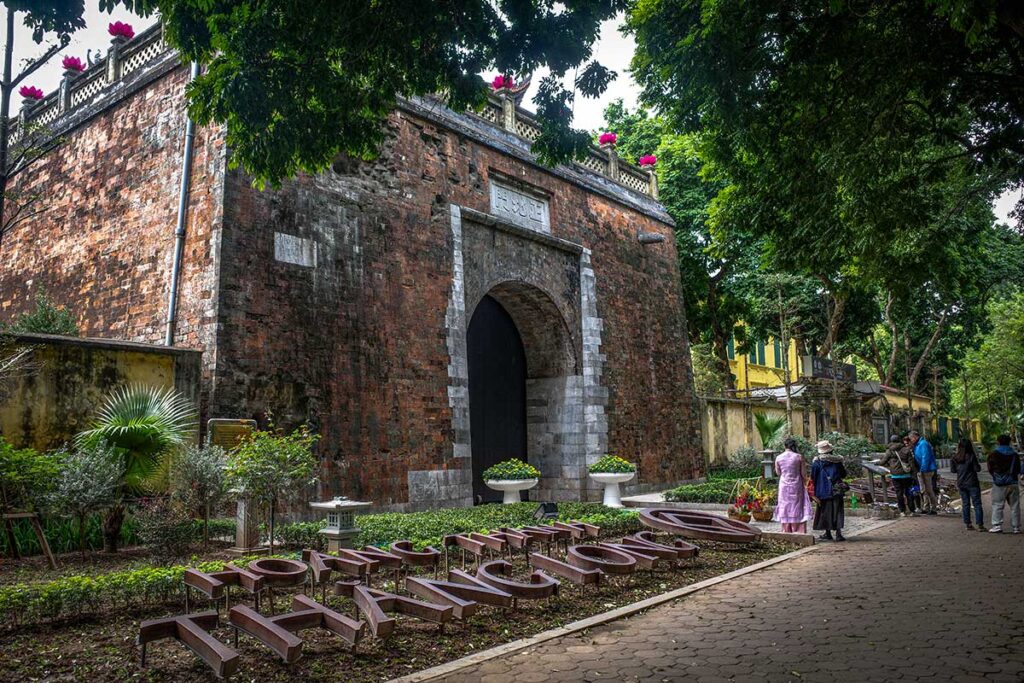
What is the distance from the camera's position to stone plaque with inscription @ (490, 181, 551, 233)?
1523 centimetres

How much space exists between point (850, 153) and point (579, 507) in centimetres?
647

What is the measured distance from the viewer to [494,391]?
16156 mm

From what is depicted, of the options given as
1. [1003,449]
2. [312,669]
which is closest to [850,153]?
[1003,449]

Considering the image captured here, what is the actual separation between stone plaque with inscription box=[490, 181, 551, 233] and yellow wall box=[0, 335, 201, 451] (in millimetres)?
7263

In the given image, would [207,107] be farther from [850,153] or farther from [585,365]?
[585,365]

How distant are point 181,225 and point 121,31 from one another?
4758 mm

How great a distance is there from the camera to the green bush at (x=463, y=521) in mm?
8375

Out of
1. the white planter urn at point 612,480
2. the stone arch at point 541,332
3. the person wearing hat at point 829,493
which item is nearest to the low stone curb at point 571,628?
the person wearing hat at point 829,493

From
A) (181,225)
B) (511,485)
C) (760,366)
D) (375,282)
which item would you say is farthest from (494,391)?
(760,366)

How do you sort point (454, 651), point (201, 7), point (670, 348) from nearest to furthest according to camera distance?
point (454, 651) → point (201, 7) → point (670, 348)

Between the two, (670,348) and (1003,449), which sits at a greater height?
(670,348)

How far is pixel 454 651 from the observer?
16.1 ft

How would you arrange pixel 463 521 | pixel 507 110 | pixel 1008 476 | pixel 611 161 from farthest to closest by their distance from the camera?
pixel 611 161, pixel 507 110, pixel 1008 476, pixel 463 521

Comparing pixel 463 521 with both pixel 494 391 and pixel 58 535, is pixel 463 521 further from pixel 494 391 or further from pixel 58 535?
pixel 494 391
